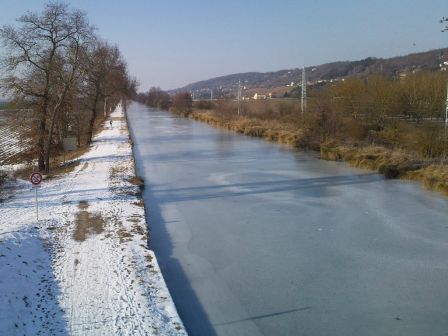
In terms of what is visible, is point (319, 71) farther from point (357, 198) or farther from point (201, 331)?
point (201, 331)

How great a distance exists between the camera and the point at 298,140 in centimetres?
2638

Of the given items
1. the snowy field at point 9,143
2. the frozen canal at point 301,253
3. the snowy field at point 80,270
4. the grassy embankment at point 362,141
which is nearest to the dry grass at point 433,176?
the grassy embankment at point 362,141

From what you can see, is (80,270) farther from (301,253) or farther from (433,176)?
(433,176)

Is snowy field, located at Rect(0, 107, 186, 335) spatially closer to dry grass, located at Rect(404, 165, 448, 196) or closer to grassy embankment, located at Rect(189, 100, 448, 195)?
dry grass, located at Rect(404, 165, 448, 196)

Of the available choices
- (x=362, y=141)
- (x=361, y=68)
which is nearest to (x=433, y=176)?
(x=362, y=141)

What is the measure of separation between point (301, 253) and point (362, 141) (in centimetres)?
1782

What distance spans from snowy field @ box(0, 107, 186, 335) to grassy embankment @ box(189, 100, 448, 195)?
9727mm

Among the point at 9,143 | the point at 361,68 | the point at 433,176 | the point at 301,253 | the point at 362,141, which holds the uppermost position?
the point at 361,68

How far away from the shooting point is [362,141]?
2483cm

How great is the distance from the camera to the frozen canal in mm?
5949

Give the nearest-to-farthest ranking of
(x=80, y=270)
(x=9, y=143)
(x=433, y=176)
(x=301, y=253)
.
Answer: (x=80, y=270) < (x=301, y=253) < (x=433, y=176) < (x=9, y=143)

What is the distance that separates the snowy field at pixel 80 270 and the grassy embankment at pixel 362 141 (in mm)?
9727

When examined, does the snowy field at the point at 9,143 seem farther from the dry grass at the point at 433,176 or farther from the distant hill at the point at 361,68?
the distant hill at the point at 361,68

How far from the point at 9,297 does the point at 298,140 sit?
21902 millimetres
